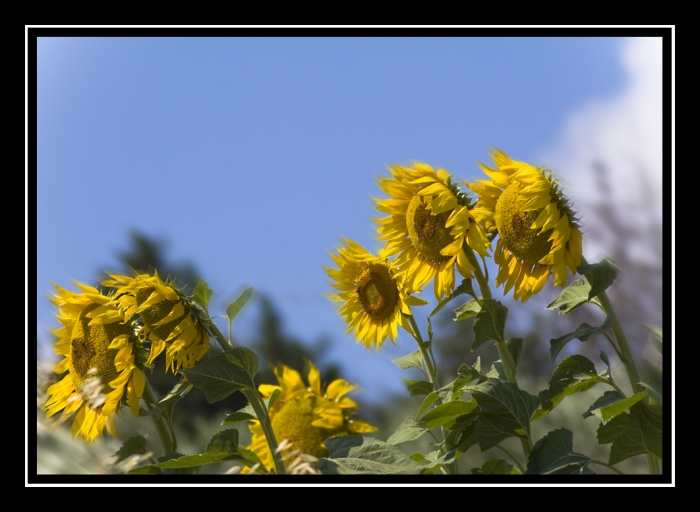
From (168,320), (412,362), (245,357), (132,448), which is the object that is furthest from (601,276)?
(132,448)

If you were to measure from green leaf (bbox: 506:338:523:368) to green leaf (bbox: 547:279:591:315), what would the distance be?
70 millimetres

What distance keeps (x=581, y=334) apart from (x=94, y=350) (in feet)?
2.38

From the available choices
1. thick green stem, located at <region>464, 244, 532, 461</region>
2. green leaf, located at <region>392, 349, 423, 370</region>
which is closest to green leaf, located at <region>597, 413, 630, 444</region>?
thick green stem, located at <region>464, 244, 532, 461</region>

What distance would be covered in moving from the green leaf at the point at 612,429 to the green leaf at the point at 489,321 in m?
0.20

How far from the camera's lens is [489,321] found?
1146mm

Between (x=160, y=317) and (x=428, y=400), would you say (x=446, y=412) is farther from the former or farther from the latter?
(x=160, y=317)

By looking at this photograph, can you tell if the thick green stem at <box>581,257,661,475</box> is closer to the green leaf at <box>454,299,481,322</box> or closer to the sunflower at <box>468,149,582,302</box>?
the sunflower at <box>468,149,582,302</box>

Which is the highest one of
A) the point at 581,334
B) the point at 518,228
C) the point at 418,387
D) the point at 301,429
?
the point at 518,228

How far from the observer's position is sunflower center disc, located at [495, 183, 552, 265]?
118 cm
